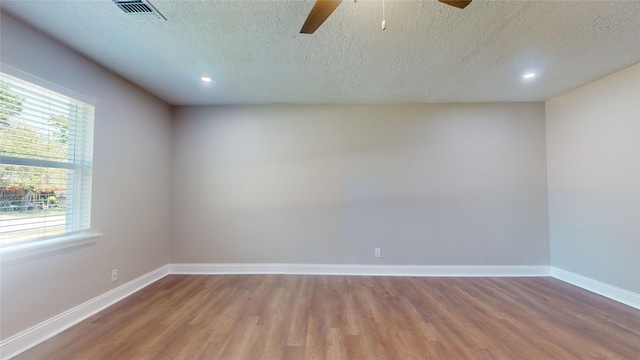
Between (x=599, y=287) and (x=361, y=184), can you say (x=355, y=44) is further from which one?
(x=599, y=287)

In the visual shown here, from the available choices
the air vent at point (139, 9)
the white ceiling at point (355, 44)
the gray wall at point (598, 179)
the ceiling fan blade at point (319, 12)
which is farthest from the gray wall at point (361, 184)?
the ceiling fan blade at point (319, 12)

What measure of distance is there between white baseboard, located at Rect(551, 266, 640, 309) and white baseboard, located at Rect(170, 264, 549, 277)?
179mm

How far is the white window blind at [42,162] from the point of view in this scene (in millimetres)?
1951

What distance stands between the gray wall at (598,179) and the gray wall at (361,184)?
0.22 m

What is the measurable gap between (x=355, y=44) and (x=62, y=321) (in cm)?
354

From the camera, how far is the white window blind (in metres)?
1.95

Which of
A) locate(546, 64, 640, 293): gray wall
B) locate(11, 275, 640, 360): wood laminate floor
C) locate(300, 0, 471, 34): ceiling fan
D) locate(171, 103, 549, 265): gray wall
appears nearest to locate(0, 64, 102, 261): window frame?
locate(11, 275, 640, 360): wood laminate floor

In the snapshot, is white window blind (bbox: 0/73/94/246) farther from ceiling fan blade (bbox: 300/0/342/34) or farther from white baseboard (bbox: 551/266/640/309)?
white baseboard (bbox: 551/266/640/309)

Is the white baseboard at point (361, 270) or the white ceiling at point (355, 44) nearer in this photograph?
the white ceiling at point (355, 44)

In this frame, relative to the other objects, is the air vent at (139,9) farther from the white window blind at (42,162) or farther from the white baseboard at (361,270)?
the white baseboard at (361,270)

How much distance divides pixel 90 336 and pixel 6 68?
2.18 m

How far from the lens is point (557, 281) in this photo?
3477 millimetres

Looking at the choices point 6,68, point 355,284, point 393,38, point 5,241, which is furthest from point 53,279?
point 393,38

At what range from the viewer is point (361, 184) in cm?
384
